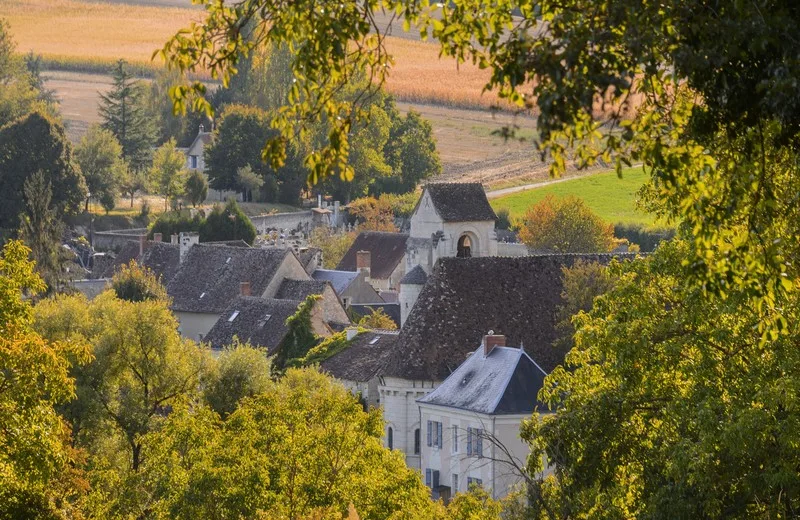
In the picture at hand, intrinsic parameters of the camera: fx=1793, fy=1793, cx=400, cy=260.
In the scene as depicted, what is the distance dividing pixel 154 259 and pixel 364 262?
1087cm

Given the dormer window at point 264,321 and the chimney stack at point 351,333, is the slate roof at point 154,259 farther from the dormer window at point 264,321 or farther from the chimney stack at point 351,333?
the chimney stack at point 351,333

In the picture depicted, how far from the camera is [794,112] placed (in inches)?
482

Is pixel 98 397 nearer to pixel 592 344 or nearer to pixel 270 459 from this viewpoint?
pixel 270 459

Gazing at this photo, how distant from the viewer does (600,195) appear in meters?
123

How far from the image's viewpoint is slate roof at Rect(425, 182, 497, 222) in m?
71.9

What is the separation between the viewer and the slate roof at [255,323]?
66381 millimetres

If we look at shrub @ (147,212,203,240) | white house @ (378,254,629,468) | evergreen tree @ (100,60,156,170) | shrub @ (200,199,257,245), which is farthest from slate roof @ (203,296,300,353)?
evergreen tree @ (100,60,156,170)

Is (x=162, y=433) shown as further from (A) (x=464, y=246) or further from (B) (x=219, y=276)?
(B) (x=219, y=276)

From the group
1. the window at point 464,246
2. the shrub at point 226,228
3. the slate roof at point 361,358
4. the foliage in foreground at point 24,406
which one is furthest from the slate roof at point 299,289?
the foliage in foreground at point 24,406

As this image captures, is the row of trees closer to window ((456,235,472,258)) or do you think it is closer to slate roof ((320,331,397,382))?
slate roof ((320,331,397,382))

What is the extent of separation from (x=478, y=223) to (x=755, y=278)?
2381 inches

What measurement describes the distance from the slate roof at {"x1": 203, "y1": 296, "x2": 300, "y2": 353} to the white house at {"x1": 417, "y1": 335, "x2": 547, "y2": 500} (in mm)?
13184

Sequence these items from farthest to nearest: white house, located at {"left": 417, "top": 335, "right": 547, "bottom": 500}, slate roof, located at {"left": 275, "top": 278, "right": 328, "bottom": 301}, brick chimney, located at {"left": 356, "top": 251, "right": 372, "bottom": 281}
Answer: brick chimney, located at {"left": 356, "top": 251, "right": 372, "bottom": 281}
slate roof, located at {"left": 275, "top": 278, "right": 328, "bottom": 301}
white house, located at {"left": 417, "top": 335, "right": 547, "bottom": 500}

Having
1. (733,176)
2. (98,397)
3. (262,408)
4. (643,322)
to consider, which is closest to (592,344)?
(643,322)
